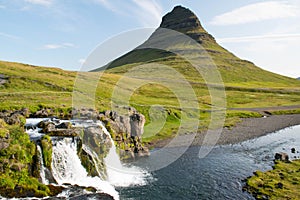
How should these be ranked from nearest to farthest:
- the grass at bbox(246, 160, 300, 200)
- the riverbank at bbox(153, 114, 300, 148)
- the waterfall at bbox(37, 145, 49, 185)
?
the waterfall at bbox(37, 145, 49, 185) → the grass at bbox(246, 160, 300, 200) → the riverbank at bbox(153, 114, 300, 148)

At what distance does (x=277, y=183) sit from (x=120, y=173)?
89.1 ft

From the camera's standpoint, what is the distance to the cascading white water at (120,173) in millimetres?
42947

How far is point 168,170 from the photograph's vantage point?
49.6 m

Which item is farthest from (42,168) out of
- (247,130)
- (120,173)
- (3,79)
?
(3,79)

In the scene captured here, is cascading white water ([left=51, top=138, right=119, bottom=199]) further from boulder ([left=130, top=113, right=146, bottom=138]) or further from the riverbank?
the riverbank

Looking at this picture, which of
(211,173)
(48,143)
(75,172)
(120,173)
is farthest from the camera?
(211,173)

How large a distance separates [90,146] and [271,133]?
70208 mm

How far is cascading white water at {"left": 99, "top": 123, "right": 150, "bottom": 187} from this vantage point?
4295 centimetres

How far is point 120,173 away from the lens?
47094 millimetres

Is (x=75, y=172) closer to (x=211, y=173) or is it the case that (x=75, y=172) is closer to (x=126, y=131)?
(x=126, y=131)

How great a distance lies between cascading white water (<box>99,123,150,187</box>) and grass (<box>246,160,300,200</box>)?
18.1 meters

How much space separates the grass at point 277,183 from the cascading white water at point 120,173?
18089 mm

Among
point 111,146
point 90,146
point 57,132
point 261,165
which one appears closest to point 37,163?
point 57,132

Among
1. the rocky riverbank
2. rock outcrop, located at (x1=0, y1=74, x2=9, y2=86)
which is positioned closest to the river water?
the rocky riverbank
